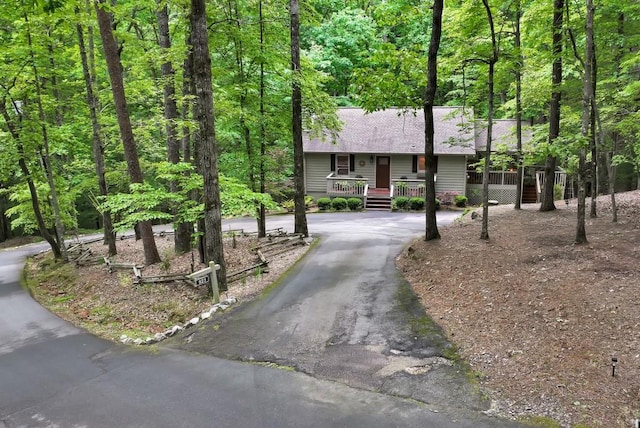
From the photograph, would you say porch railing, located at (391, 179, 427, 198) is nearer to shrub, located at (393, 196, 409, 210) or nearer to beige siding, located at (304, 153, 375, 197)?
shrub, located at (393, 196, 409, 210)

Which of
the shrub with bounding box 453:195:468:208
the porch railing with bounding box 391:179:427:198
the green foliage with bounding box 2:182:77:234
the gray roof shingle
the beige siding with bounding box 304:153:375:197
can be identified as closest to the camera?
the green foliage with bounding box 2:182:77:234

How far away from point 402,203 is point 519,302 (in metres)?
17.6

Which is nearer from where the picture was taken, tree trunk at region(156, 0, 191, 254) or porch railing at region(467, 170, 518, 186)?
tree trunk at region(156, 0, 191, 254)

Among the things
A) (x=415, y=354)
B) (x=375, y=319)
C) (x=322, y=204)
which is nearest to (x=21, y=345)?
(x=375, y=319)

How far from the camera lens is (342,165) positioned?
27.6 metres

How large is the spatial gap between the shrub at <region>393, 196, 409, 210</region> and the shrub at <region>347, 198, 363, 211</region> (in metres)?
2.26

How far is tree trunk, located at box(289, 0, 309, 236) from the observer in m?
13.9

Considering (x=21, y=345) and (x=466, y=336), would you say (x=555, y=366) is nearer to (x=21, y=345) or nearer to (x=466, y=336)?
(x=466, y=336)

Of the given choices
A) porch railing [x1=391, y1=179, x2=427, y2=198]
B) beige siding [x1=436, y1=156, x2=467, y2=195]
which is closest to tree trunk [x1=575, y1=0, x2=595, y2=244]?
porch railing [x1=391, y1=179, x2=427, y2=198]

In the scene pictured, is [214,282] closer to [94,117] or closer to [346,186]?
[94,117]

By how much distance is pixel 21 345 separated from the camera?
8578 mm

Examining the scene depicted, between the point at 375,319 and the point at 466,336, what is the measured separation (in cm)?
179

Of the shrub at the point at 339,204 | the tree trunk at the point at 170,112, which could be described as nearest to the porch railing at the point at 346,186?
the shrub at the point at 339,204

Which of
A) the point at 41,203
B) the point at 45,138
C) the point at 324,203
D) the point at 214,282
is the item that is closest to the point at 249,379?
the point at 214,282
